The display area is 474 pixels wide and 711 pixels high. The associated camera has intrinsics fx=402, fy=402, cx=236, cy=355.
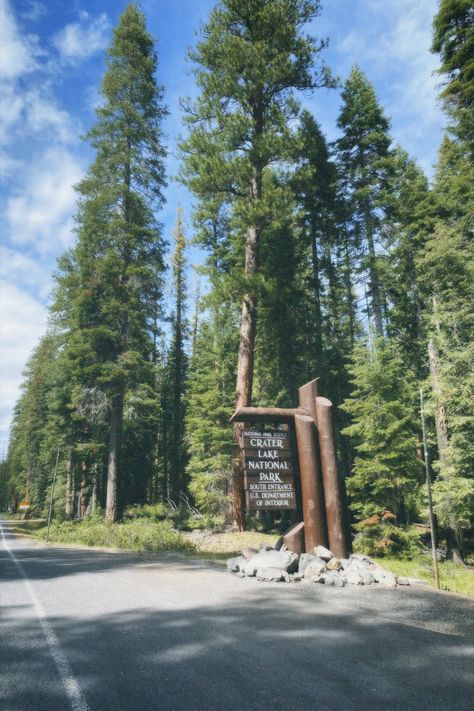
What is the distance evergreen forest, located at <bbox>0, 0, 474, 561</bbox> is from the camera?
574 inches

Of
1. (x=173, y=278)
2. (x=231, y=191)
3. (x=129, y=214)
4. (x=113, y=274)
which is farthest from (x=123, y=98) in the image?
(x=173, y=278)

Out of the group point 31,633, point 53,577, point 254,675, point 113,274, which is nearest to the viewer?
point 254,675

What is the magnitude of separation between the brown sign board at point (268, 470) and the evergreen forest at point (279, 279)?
4.42 meters

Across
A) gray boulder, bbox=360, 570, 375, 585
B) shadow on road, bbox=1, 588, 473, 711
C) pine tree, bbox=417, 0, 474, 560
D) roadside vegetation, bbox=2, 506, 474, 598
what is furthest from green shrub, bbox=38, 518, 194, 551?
pine tree, bbox=417, 0, 474, 560

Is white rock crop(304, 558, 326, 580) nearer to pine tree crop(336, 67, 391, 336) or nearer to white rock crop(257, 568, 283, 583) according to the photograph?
white rock crop(257, 568, 283, 583)

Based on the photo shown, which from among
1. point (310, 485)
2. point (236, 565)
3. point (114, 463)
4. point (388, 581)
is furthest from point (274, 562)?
point (114, 463)

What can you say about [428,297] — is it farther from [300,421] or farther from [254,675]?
[254,675]

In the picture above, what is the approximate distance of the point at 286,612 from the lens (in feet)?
17.9

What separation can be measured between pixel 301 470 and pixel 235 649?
5.66 meters

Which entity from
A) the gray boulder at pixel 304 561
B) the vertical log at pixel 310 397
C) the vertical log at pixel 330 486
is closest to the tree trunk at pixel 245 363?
the vertical log at pixel 310 397

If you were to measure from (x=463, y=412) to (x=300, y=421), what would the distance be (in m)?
8.50

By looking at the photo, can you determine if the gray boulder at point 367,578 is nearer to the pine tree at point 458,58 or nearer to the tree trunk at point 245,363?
the tree trunk at point 245,363

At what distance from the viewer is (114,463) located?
1908 cm

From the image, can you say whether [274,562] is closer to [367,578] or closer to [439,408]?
[367,578]
